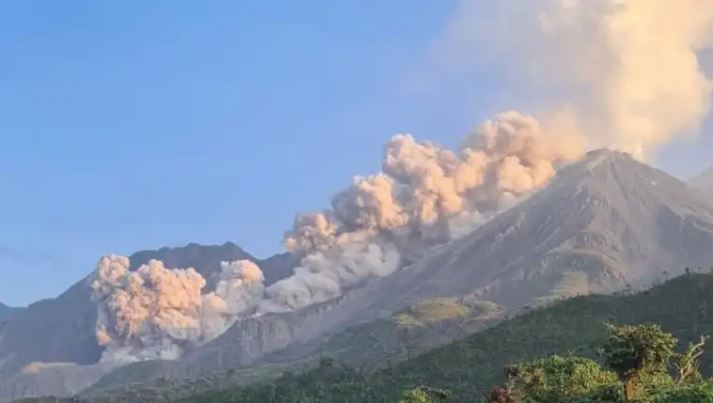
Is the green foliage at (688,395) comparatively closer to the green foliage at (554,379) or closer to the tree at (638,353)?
the tree at (638,353)

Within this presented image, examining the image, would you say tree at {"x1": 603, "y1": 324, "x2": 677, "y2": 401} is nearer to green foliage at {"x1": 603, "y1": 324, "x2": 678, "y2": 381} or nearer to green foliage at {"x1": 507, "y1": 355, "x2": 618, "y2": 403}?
green foliage at {"x1": 603, "y1": 324, "x2": 678, "y2": 381}

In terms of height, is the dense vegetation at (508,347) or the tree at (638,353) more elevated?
the dense vegetation at (508,347)

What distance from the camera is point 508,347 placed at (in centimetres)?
12294

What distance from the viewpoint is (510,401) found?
103 feet

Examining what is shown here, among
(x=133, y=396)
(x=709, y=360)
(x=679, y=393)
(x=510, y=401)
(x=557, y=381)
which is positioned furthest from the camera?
(x=133, y=396)

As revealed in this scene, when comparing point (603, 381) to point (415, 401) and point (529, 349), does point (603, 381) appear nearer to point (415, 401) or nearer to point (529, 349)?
point (415, 401)

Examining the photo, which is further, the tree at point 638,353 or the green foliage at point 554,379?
the green foliage at point 554,379

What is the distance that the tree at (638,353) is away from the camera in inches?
1228

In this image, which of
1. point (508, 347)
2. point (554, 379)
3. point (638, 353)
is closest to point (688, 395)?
point (638, 353)

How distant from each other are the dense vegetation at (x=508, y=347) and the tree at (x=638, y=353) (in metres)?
64.7

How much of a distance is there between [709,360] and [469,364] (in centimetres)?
3552

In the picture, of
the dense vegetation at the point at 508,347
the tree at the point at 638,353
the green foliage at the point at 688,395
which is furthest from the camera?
the dense vegetation at the point at 508,347

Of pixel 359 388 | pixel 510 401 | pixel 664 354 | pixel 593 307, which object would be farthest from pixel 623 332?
pixel 593 307

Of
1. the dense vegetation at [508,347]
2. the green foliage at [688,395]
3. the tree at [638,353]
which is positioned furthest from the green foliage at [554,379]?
the dense vegetation at [508,347]
